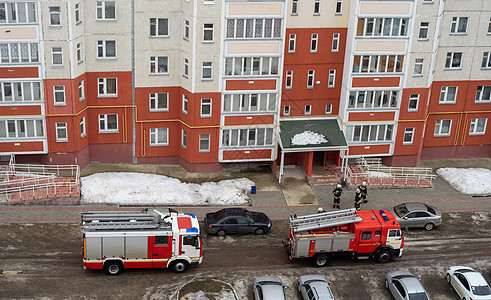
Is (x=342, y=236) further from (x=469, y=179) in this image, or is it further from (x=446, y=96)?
(x=446, y=96)

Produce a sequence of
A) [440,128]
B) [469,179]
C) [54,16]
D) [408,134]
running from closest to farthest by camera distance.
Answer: [54,16]
[469,179]
[408,134]
[440,128]

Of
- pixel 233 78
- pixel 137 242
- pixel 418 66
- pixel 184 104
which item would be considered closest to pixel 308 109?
pixel 233 78

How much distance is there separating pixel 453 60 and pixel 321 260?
2115 cm

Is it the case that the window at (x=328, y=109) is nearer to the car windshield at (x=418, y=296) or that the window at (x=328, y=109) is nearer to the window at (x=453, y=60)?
the window at (x=453, y=60)

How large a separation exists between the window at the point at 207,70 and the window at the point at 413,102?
1528 cm

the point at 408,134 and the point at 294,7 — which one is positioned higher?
the point at 294,7

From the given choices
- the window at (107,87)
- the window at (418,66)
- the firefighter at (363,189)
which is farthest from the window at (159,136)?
the window at (418,66)

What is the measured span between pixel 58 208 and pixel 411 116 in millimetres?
26613

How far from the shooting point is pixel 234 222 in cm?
4053

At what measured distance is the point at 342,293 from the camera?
3609 centimetres

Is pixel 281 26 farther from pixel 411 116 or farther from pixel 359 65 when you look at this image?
pixel 411 116

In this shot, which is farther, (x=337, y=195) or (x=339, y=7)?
(x=339, y=7)

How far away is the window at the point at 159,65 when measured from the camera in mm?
45938

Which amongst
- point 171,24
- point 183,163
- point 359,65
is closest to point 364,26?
point 359,65
